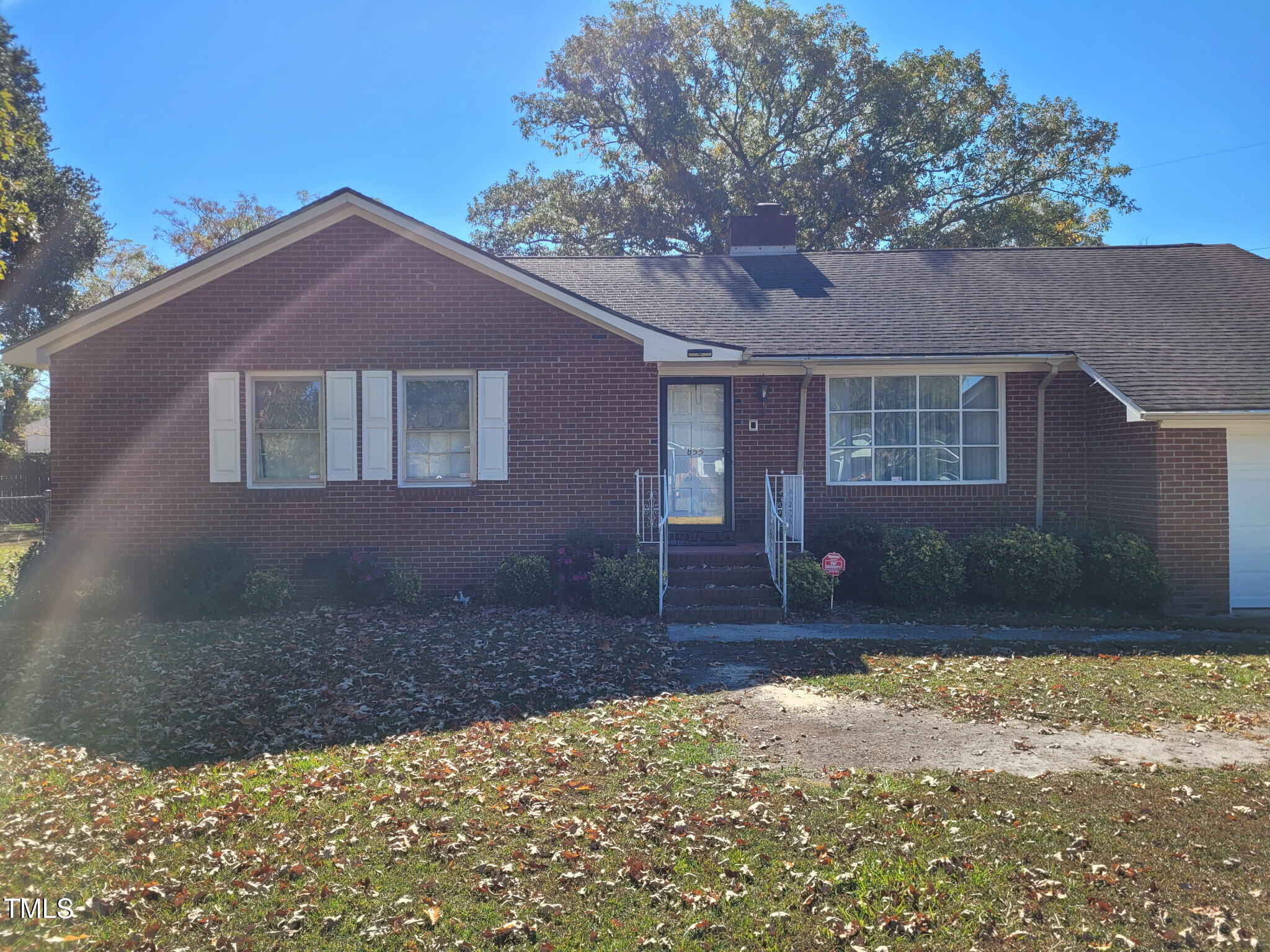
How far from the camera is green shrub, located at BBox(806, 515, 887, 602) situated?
11.2 metres

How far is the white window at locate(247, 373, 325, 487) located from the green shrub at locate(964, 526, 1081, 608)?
834cm

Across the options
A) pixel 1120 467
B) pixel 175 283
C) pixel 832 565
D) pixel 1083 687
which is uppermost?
pixel 175 283

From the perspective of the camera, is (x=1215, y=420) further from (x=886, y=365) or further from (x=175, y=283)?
(x=175, y=283)

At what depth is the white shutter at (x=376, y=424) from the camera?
1129 centimetres

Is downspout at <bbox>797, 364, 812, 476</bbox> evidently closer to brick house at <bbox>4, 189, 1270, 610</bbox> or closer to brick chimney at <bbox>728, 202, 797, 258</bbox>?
brick house at <bbox>4, 189, 1270, 610</bbox>

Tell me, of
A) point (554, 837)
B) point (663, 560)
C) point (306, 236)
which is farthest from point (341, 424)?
point (554, 837)

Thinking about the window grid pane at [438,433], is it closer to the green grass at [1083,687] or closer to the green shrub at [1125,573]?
the green grass at [1083,687]

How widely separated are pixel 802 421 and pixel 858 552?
6.72 feet

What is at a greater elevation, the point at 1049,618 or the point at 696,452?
the point at 696,452

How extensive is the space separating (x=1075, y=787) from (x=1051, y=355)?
807 cm

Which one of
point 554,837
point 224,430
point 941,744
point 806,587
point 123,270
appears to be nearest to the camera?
point 554,837

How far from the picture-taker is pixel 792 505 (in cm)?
1158

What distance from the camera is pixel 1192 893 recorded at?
13.2ft

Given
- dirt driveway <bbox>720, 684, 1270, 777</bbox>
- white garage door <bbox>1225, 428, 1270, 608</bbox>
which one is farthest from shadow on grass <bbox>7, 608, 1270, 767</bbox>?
white garage door <bbox>1225, 428, 1270, 608</bbox>
